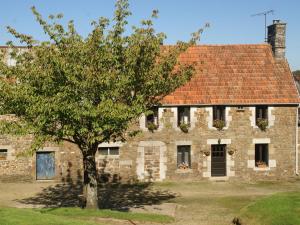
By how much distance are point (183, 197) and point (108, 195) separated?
417 cm

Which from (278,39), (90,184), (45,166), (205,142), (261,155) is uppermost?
(278,39)

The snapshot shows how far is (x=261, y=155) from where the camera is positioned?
3006cm

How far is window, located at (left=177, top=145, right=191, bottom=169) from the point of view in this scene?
29328mm

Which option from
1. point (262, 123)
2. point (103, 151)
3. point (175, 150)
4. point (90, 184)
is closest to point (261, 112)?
point (262, 123)

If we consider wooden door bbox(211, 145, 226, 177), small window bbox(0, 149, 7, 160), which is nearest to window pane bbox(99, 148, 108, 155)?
→ small window bbox(0, 149, 7, 160)

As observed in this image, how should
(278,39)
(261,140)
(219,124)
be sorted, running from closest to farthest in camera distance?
1. (219,124)
2. (261,140)
3. (278,39)

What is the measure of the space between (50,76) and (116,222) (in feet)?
20.3

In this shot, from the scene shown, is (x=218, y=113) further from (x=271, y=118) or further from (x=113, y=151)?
(x=113, y=151)

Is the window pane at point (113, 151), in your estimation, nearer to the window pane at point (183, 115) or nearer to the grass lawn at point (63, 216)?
the window pane at point (183, 115)

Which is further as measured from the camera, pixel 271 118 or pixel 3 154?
pixel 271 118

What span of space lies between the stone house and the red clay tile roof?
0.21 feet

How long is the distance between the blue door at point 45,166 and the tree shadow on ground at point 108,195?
3.84 ft

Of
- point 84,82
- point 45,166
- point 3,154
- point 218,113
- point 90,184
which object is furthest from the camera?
point 218,113

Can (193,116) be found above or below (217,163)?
above
